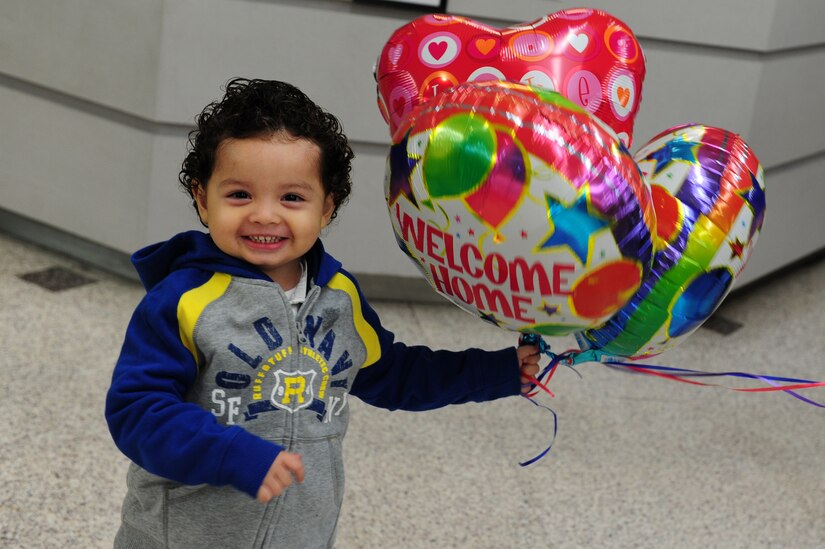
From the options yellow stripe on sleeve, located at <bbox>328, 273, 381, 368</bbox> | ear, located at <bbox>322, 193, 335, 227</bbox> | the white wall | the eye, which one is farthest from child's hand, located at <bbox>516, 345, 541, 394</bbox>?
the white wall

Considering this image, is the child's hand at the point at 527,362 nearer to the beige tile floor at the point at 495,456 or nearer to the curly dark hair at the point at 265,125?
the curly dark hair at the point at 265,125

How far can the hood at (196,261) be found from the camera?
1.11 metres

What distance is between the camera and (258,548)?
1.15 meters

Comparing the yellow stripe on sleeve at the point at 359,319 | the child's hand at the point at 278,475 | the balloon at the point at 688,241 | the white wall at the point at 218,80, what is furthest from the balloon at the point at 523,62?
the white wall at the point at 218,80

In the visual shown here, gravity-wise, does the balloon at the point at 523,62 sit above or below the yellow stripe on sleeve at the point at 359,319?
above

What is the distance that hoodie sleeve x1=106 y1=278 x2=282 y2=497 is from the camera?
38.7 inches

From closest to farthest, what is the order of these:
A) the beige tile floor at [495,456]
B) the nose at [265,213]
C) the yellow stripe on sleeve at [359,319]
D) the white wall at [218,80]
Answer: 1. the nose at [265,213]
2. the yellow stripe on sleeve at [359,319]
3. the beige tile floor at [495,456]
4. the white wall at [218,80]

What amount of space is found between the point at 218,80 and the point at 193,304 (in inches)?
66.5

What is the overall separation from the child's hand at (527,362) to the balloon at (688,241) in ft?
0.20

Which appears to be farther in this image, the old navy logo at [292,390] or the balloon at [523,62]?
the balloon at [523,62]

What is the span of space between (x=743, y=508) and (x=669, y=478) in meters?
0.16

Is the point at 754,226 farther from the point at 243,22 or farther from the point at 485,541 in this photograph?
the point at 243,22

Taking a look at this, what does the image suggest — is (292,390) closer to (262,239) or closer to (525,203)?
(262,239)

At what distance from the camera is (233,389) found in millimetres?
1097
